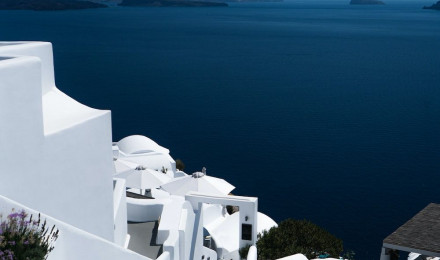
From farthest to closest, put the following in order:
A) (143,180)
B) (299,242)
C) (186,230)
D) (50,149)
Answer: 1. (143,180)
2. (299,242)
3. (186,230)
4. (50,149)

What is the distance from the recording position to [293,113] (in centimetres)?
6150

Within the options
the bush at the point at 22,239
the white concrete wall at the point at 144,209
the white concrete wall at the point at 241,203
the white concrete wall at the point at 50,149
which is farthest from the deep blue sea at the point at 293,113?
the bush at the point at 22,239

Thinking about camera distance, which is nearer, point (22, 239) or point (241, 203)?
point (22, 239)

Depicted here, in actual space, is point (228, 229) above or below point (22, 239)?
below

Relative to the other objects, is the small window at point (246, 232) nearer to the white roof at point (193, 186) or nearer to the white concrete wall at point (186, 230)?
the white concrete wall at point (186, 230)

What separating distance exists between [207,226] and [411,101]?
4922 centimetres

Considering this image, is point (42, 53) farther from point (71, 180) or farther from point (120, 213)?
point (120, 213)

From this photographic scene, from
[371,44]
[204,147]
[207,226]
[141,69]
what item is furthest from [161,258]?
[371,44]

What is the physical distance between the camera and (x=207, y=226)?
81.1 ft

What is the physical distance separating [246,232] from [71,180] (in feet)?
29.5

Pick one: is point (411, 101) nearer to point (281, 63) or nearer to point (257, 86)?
point (257, 86)

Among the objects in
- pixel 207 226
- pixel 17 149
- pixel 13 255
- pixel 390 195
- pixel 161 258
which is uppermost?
pixel 17 149

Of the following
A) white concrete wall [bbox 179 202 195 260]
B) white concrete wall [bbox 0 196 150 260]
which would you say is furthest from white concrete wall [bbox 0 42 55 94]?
white concrete wall [bbox 0 196 150 260]

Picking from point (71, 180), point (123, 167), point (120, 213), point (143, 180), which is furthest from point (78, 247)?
point (123, 167)
